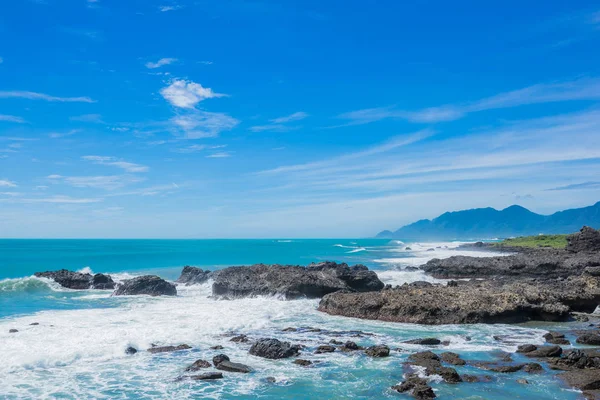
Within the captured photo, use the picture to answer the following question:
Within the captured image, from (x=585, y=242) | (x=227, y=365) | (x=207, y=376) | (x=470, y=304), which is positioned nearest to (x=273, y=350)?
(x=227, y=365)

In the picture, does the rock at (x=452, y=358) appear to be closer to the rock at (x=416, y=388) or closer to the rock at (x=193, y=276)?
the rock at (x=416, y=388)

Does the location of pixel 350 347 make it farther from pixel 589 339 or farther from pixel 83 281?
pixel 83 281

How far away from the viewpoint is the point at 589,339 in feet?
67.5

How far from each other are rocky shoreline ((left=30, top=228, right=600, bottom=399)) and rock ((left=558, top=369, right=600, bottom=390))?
0.03 metres

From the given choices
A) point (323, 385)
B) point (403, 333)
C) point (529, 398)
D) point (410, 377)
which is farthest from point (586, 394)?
point (403, 333)

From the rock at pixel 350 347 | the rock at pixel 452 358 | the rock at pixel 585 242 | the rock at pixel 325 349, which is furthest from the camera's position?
the rock at pixel 585 242

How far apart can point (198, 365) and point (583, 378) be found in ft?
44.3

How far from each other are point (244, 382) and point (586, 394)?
1092 cm

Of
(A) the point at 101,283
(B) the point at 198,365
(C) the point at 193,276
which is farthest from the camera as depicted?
(C) the point at 193,276

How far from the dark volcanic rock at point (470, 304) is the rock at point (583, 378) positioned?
9.18 meters

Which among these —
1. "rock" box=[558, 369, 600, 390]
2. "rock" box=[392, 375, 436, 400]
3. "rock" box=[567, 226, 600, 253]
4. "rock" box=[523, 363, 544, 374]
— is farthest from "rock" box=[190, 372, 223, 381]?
"rock" box=[567, 226, 600, 253]

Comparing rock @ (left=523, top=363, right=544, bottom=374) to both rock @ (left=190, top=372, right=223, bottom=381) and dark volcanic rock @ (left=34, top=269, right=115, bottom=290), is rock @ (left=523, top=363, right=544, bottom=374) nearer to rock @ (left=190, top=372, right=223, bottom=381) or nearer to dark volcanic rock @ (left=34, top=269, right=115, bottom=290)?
rock @ (left=190, top=372, right=223, bottom=381)

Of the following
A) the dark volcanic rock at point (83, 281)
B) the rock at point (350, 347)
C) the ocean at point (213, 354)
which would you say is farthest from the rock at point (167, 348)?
the dark volcanic rock at point (83, 281)

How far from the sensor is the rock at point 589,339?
20500 millimetres
